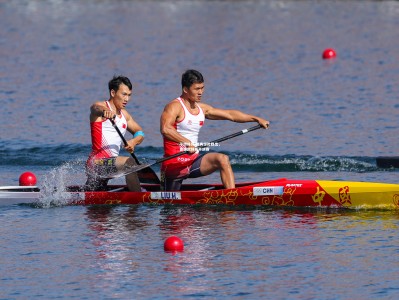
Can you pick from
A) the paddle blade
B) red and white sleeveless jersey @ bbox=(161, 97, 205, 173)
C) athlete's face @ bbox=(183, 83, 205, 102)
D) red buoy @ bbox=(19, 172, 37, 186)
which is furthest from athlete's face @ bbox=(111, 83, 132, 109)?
red buoy @ bbox=(19, 172, 37, 186)

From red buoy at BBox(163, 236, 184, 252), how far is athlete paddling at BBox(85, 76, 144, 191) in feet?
9.10

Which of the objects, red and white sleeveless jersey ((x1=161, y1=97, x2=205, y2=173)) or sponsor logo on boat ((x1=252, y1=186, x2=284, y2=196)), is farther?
red and white sleeveless jersey ((x1=161, y1=97, x2=205, y2=173))

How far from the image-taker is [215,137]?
2311 centimetres

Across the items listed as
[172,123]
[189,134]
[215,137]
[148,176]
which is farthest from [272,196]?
[215,137]

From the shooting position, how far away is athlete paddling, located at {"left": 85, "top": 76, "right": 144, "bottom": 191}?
650 inches

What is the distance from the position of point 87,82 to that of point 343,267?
64.4ft

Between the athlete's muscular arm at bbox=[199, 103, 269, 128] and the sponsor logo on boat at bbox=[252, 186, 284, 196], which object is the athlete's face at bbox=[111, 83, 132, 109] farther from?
the sponsor logo on boat at bbox=[252, 186, 284, 196]

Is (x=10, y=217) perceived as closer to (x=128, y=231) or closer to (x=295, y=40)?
(x=128, y=231)

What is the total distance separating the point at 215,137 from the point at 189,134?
21.8 ft

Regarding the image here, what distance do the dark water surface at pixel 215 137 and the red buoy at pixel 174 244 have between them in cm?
12

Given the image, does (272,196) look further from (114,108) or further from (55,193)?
(55,193)

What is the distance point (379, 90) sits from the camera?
29562 millimetres

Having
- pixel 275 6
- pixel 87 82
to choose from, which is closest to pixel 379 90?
pixel 87 82

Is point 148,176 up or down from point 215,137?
down
